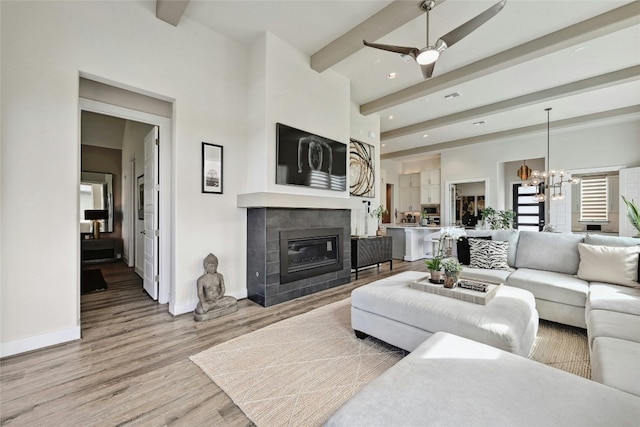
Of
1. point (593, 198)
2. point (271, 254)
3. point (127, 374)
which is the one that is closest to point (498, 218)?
point (593, 198)

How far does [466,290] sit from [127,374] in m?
2.79

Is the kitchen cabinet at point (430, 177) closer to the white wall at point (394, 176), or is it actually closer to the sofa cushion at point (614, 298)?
the white wall at point (394, 176)

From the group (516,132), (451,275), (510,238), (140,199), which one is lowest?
(451,275)

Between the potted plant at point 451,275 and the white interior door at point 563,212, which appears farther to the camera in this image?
the white interior door at point 563,212

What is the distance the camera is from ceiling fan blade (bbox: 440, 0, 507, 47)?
2.35 metres

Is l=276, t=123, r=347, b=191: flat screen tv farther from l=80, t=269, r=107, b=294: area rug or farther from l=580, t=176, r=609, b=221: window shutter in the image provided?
l=580, t=176, r=609, b=221: window shutter

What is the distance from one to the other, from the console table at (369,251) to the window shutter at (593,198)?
18.6 feet

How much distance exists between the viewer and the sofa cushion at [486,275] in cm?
310

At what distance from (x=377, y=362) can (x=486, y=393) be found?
3.91ft

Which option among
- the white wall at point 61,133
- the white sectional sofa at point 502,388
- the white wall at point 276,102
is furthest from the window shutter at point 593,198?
the white wall at point 61,133

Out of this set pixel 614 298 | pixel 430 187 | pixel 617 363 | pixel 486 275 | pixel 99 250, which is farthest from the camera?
pixel 430 187

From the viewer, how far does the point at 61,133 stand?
98.3 inches

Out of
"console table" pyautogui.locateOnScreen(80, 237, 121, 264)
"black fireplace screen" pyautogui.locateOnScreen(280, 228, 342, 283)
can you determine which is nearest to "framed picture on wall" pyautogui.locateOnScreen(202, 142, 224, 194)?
"black fireplace screen" pyautogui.locateOnScreen(280, 228, 342, 283)

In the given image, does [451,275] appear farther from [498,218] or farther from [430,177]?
[430,177]
